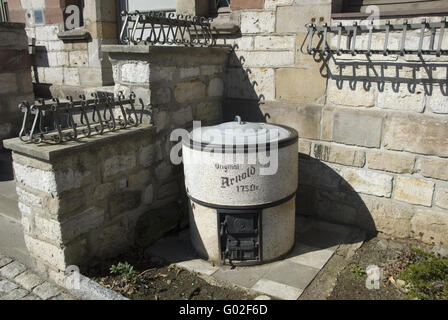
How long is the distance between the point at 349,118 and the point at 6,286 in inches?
130

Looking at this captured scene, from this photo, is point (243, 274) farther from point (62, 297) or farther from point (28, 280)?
point (28, 280)

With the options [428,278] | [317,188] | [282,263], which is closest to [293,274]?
[282,263]

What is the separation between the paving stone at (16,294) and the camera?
3086 millimetres

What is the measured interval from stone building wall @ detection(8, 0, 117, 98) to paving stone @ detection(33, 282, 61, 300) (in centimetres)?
302

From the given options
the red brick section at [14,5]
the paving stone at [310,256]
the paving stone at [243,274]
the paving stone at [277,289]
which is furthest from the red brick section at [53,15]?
the paving stone at [277,289]

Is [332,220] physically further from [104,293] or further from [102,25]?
[102,25]

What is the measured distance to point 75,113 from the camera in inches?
137

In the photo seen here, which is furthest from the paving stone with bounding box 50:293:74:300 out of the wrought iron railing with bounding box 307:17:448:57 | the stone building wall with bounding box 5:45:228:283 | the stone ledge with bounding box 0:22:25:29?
the stone ledge with bounding box 0:22:25:29

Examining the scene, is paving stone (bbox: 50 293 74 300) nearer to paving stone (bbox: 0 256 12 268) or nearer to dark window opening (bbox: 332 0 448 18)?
paving stone (bbox: 0 256 12 268)

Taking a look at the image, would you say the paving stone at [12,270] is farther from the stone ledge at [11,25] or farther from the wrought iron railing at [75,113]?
the stone ledge at [11,25]

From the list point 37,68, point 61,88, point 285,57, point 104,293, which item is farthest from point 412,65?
point 37,68

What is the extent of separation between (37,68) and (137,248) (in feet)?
13.5

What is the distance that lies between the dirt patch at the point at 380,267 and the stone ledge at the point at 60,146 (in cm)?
215

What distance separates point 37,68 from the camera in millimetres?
6379
